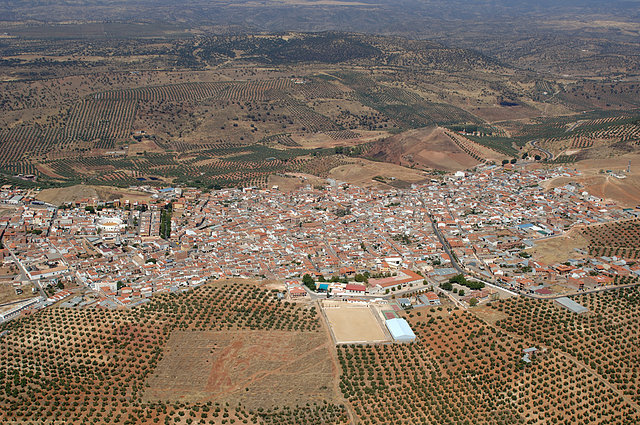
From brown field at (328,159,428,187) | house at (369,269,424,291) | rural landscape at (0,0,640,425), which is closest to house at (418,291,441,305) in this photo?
rural landscape at (0,0,640,425)

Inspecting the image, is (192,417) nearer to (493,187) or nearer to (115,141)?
(493,187)

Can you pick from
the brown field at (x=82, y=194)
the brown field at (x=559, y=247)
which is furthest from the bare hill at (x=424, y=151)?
the brown field at (x=82, y=194)

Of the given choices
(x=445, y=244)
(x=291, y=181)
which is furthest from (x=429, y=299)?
(x=291, y=181)

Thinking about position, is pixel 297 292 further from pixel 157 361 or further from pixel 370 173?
pixel 370 173

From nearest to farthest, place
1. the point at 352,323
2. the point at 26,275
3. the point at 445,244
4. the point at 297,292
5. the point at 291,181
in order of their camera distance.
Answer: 1. the point at 352,323
2. the point at 297,292
3. the point at 26,275
4. the point at 445,244
5. the point at 291,181

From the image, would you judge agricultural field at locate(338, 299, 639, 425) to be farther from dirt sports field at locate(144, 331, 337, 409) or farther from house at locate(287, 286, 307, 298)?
house at locate(287, 286, 307, 298)

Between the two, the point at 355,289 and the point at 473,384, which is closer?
the point at 473,384

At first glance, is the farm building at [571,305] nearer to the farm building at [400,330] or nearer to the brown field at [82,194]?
the farm building at [400,330]
